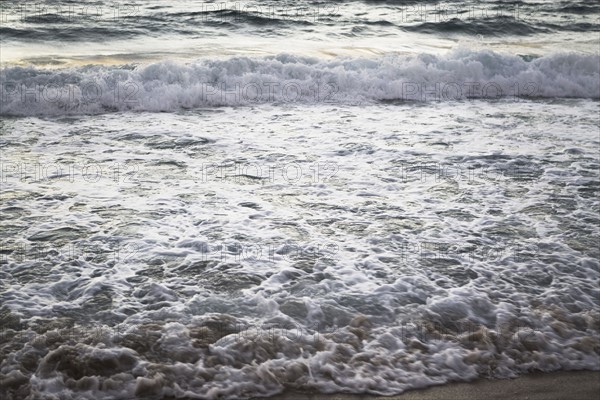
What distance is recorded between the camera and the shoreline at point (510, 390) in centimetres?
371

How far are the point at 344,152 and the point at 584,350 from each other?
4.64 metres

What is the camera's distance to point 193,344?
13.5 feet

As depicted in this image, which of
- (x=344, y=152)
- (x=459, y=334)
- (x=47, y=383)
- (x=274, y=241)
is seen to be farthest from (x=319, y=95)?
(x=47, y=383)

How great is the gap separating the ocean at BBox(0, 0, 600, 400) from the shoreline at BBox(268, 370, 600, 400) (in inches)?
2.9

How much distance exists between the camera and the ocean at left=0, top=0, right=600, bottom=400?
402 cm

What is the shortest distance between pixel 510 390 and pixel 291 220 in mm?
2883

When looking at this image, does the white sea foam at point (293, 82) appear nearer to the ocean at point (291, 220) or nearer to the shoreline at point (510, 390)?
the ocean at point (291, 220)

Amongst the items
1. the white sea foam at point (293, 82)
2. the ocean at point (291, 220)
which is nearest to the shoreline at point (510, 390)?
the ocean at point (291, 220)

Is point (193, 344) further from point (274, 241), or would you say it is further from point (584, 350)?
point (584, 350)

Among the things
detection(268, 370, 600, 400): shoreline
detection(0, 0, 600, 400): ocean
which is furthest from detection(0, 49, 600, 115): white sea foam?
detection(268, 370, 600, 400): shoreline

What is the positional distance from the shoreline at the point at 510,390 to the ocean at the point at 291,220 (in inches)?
2.9

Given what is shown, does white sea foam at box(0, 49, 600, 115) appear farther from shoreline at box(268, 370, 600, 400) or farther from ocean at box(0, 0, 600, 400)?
shoreline at box(268, 370, 600, 400)

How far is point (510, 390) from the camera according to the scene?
12.4 ft

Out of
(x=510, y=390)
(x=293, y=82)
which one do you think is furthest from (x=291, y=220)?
(x=293, y=82)
